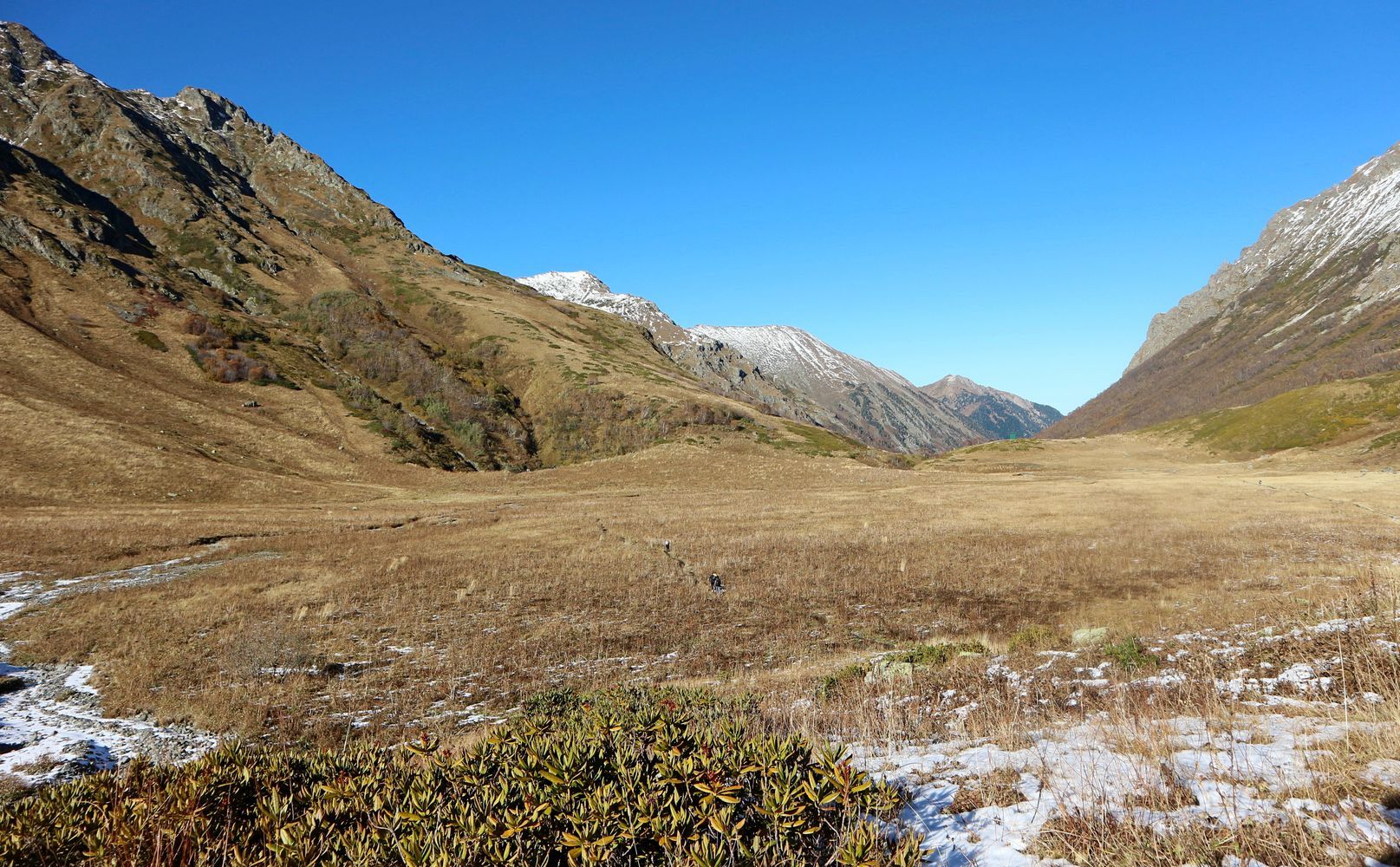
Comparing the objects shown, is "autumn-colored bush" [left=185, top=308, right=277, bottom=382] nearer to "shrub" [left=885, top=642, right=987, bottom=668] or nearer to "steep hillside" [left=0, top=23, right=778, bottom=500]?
"steep hillside" [left=0, top=23, right=778, bottom=500]

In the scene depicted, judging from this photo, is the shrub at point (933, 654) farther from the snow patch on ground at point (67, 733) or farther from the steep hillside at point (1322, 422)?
the steep hillside at point (1322, 422)

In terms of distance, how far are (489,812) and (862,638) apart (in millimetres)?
13859

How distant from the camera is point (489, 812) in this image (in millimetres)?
3607

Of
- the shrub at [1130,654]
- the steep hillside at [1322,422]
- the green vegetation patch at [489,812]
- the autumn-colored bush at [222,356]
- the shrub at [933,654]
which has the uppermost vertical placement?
the autumn-colored bush at [222,356]

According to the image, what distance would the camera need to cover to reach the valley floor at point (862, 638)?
4984mm

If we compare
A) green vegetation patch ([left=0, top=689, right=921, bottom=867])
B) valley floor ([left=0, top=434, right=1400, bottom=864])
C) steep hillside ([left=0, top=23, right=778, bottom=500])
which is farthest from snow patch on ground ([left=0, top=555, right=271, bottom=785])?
steep hillside ([left=0, top=23, right=778, bottom=500])

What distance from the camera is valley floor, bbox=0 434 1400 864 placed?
196 inches

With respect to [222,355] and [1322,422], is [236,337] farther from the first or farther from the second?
[1322,422]

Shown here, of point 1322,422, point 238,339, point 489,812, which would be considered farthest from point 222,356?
point 1322,422

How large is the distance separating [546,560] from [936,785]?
22575mm

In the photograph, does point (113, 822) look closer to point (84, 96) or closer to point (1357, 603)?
point (1357, 603)

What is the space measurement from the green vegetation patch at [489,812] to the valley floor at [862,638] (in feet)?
4.81

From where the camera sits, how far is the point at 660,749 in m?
4.27

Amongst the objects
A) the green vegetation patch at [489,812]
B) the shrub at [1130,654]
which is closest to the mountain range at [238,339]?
the green vegetation patch at [489,812]
